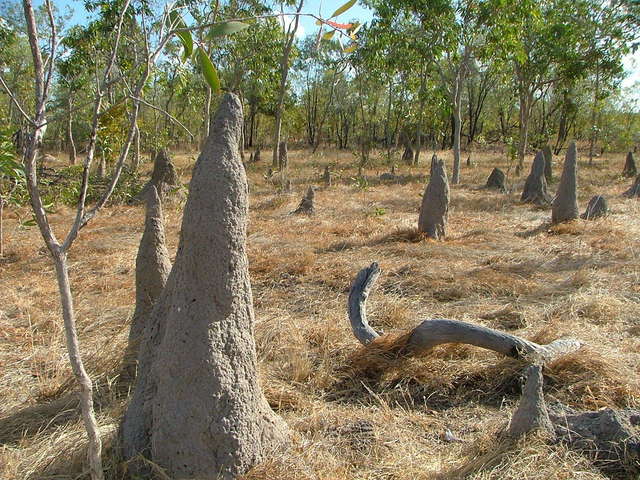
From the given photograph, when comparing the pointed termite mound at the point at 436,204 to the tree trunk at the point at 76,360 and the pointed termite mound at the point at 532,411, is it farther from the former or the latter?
the tree trunk at the point at 76,360

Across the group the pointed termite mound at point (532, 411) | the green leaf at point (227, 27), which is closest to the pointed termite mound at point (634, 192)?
the pointed termite mound at point (532, 411)

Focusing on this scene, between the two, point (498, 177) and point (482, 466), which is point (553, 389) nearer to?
point (482, 466)

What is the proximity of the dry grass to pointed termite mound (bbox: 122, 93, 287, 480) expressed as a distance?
0.23 m

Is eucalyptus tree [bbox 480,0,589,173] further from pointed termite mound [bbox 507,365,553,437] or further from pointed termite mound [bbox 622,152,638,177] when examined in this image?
pointed termite mound [bbox 507,365,553,437]

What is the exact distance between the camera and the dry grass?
261 cm

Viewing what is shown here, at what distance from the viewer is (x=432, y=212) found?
8.30 m

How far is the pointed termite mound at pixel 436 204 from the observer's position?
820 centimetres

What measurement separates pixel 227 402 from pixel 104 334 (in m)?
2.64

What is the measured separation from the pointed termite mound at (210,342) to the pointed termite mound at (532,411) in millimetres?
1335

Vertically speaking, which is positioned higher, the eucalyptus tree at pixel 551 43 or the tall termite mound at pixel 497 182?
the eucalyptus tree at pixel 551 43

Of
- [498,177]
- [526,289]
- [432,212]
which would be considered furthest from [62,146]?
[526,289]

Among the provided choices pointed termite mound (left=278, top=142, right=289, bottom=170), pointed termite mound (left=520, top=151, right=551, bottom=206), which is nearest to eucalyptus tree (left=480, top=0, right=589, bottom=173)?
pointed termite mound (left=520, top=151, right=551, bottom=206)

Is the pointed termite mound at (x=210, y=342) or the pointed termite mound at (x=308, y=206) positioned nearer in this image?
the pointed termite mound at (x=210, y=342)

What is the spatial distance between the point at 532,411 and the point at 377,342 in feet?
4.90
